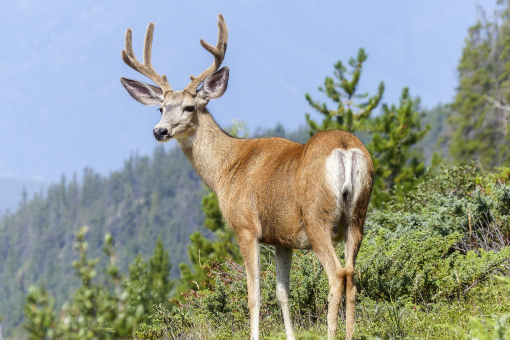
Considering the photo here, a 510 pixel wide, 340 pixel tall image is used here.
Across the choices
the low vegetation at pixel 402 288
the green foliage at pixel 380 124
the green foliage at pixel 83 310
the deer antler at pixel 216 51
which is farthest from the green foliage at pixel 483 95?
the green foliage at pixel 83 310

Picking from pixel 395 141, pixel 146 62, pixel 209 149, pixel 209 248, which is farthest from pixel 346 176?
pixel 209 248

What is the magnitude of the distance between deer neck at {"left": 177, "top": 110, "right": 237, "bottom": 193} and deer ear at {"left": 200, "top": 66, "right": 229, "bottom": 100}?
248mm

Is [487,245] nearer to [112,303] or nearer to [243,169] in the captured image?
[243,169]

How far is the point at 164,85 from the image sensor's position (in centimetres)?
687

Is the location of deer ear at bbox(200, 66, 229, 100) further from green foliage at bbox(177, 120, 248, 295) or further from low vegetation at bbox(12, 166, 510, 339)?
green foliage at bbox(177, 120, 248, 295)

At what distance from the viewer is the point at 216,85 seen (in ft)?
21.7

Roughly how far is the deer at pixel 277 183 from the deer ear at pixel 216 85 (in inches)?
0.5

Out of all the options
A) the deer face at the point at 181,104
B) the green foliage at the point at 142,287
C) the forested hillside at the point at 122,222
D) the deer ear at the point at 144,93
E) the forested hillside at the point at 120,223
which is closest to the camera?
the green foliage at the point at 142,287

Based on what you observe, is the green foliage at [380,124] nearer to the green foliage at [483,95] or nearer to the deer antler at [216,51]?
the deer antler at [216,51]

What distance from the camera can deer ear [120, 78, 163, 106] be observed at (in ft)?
22.4

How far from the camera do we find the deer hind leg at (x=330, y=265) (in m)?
4.41

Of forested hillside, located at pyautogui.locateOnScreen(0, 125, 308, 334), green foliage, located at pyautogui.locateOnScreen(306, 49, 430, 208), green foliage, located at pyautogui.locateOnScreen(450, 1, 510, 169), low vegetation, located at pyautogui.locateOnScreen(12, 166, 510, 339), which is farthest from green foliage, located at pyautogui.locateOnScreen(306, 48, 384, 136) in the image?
forested hillside, located at pyautogui.locateOnScreen(0, 125, 308, 334)

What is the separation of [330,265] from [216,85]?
2.97 m

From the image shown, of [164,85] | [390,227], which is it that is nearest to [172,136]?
[164,85]
